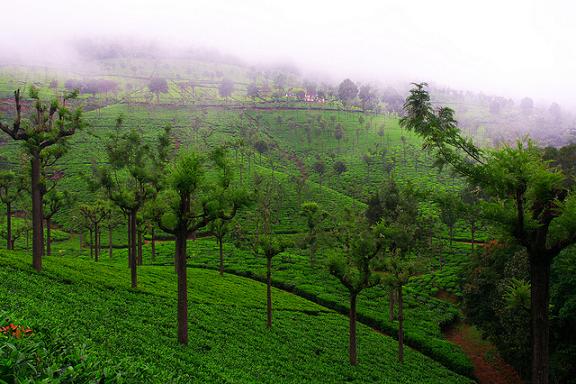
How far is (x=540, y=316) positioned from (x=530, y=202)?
4.37m

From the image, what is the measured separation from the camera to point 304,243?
207 ft

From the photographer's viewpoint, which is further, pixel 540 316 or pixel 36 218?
pixel 36 218

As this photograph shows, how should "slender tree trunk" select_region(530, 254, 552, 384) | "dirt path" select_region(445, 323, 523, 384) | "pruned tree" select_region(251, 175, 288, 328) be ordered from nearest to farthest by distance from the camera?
"slender tree trunk" select_region(530, 254, 552, 384) < "pruned tree" select_region(251, 175, 288, 328) < "dirt path" select_region(445, 323, 523, 384)

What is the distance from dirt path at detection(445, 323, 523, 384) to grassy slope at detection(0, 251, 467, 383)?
16.0 feet

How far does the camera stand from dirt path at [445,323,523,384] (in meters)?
30.4

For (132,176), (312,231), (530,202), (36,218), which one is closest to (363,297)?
(312,231)

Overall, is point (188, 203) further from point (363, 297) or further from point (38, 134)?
point (363, 297)

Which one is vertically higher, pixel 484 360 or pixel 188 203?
pixel 188 203

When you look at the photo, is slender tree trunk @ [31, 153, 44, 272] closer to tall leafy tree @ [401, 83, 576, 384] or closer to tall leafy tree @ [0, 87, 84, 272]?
tall leafy tree @ [0, 87, 84, 272]

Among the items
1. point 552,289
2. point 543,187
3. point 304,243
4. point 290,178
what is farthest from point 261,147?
point 543,187

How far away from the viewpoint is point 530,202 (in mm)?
13820

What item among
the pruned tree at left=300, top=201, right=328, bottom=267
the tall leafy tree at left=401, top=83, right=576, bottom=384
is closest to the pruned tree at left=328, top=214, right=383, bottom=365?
the tall leafy tree at left=401, top=83, right=576, bottom=384

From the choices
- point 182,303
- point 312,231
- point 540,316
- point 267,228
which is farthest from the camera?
point 267,228

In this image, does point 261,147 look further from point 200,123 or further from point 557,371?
point 557,371
